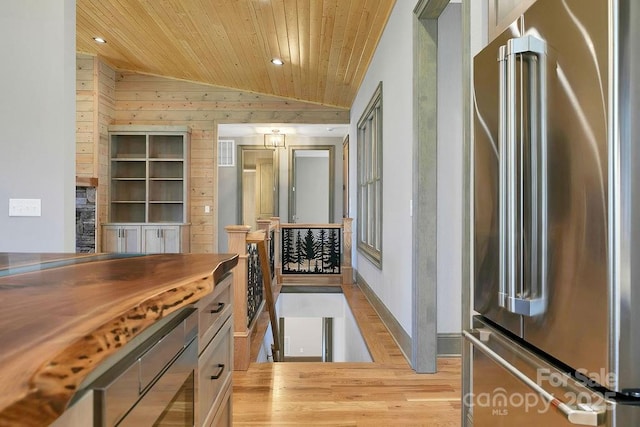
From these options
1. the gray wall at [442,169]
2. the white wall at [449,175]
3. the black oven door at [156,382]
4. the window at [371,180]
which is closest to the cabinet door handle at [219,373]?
the black oven door at [156,382]

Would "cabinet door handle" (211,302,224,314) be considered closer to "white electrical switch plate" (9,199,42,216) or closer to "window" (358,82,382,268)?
"white electrical switch plate" (9,199,42,216)

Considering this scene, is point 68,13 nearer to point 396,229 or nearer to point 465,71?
point 465,71

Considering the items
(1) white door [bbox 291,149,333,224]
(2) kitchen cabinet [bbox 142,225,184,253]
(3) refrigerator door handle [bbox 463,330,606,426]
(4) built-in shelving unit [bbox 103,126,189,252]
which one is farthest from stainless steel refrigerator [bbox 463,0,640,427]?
(1) white door [bbox 291,149,333,224]

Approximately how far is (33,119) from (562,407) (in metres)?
3.01

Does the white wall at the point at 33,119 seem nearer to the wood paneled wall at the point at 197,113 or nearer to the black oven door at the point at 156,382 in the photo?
the black oven door at the point at 156,382

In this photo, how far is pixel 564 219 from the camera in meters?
0.94

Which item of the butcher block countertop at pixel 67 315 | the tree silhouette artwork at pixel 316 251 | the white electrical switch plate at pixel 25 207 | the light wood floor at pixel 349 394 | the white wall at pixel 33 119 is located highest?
the white wall at pixel 33 119

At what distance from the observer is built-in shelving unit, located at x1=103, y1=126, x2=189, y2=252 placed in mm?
6039

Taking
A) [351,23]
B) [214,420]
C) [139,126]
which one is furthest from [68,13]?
[139,126]

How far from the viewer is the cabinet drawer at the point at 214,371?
1.21m

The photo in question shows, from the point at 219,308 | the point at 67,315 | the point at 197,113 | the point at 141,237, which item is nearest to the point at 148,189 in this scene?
the point at 141,237

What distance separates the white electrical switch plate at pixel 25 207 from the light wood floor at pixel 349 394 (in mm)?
1660

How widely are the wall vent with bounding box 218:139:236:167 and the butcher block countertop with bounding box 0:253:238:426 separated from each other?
7151mm

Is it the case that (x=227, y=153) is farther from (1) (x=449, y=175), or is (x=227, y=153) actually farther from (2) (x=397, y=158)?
(1) (x=449, y=175)
